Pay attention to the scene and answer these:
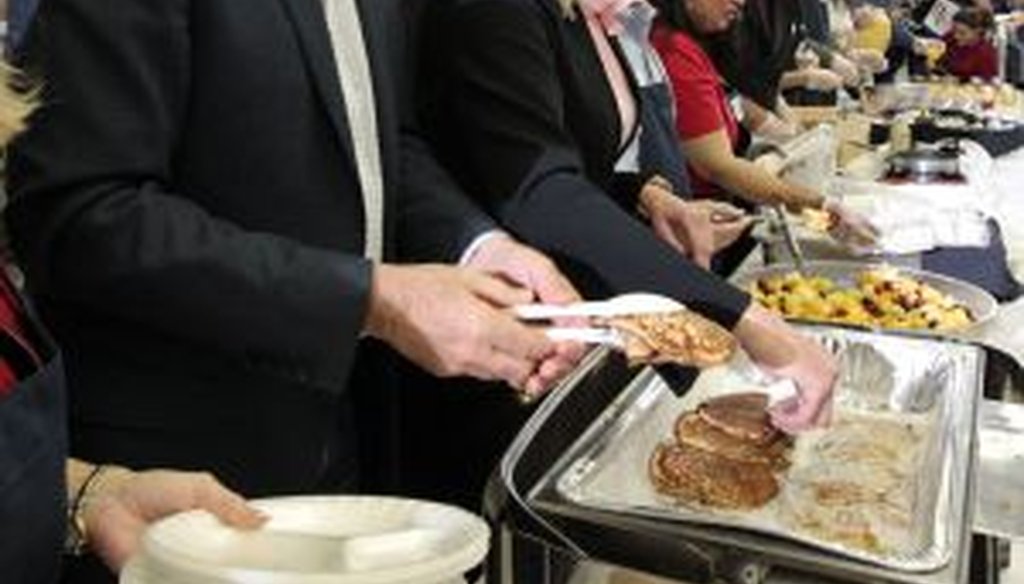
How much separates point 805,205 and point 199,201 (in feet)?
4.81

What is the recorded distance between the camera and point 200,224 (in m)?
0.89

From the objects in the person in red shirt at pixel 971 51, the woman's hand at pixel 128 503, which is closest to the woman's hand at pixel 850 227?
the woman's hand at pixel 128 503

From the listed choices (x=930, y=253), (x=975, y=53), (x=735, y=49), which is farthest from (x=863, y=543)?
(x=975, y=53)

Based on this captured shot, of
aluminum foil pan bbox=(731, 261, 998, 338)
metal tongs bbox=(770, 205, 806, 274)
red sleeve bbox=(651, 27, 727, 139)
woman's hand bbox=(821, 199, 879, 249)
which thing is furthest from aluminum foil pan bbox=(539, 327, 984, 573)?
red sleeve bbox=(651, 27, 727, 139)

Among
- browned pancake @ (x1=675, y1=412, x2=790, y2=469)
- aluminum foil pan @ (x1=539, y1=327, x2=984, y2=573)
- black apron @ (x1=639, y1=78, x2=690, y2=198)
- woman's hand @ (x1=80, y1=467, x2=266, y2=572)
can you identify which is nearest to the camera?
woman's hand @ (x1=80, y1=467, x2=266, y2=572)

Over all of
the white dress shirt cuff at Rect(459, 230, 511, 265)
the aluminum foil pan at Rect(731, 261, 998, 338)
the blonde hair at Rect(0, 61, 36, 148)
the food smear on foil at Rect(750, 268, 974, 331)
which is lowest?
the aluminum foil pan at Rect(731, 261, 998, 338)

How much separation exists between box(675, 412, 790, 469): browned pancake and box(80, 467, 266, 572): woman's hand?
636 millimetres

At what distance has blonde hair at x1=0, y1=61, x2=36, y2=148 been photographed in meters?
0.76

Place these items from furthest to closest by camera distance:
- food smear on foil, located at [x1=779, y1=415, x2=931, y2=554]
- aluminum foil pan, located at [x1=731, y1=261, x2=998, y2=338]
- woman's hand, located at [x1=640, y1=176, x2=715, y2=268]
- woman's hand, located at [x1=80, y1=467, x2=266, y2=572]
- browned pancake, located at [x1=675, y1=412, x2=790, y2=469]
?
aluminum foil pan, located at [x1=731, y1=261, x2=998, y2=338]
woman's hand, located at [x1=640, y1=176, x2=715, y2=268]
browned pancake, located at [x1=675, y1=412, x2=790, y2=469]
food smear on foil, located at [x1=779, y1=415, x2=931, y2=554]
woman's hand, located at [x1=80, y1=467, x2=266, y2=572]

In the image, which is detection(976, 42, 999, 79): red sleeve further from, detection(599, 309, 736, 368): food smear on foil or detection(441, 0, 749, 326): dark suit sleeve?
detection(599, 309, 736, 368): food smear on foil

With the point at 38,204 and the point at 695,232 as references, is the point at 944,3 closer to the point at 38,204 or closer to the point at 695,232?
the point at 695,232

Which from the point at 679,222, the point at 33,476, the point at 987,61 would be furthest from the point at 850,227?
the point at 987,61

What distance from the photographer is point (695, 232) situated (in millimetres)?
1703

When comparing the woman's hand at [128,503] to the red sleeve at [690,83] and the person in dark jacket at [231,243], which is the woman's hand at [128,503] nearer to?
the person in dark jacket at [231,243]
